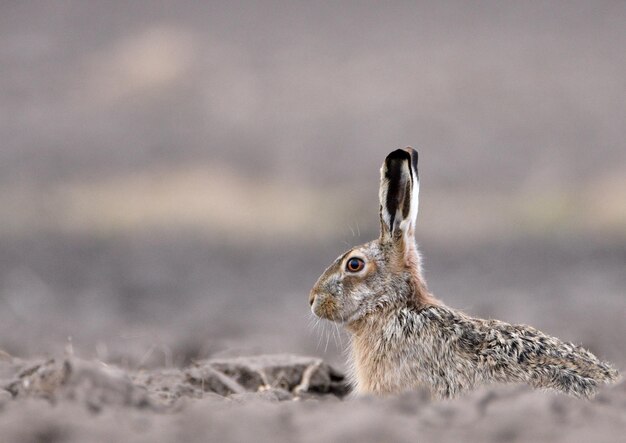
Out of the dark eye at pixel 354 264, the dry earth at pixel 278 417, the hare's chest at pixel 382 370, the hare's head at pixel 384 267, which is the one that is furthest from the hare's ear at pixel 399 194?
the dry earth at pixel 278 417

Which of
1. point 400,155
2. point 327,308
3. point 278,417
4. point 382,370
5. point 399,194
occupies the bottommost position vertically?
point 278,417

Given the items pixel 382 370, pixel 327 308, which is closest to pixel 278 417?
pixel 382 370

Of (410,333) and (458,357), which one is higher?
(410,333)

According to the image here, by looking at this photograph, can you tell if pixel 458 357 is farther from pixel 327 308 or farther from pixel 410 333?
pixel 327 308

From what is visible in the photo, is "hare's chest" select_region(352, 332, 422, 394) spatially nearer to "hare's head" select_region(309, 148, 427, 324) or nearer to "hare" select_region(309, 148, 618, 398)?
"hare" select_region(309, 148, 618, 398)

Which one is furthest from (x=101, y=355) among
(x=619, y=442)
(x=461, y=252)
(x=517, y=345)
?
(x=461, y=252)

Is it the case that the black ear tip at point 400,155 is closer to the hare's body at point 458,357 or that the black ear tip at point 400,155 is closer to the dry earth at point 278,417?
the hare's body at point 458,357

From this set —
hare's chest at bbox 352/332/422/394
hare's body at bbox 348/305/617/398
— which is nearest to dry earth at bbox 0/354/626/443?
hare's body at bbox 348/305/617/398
